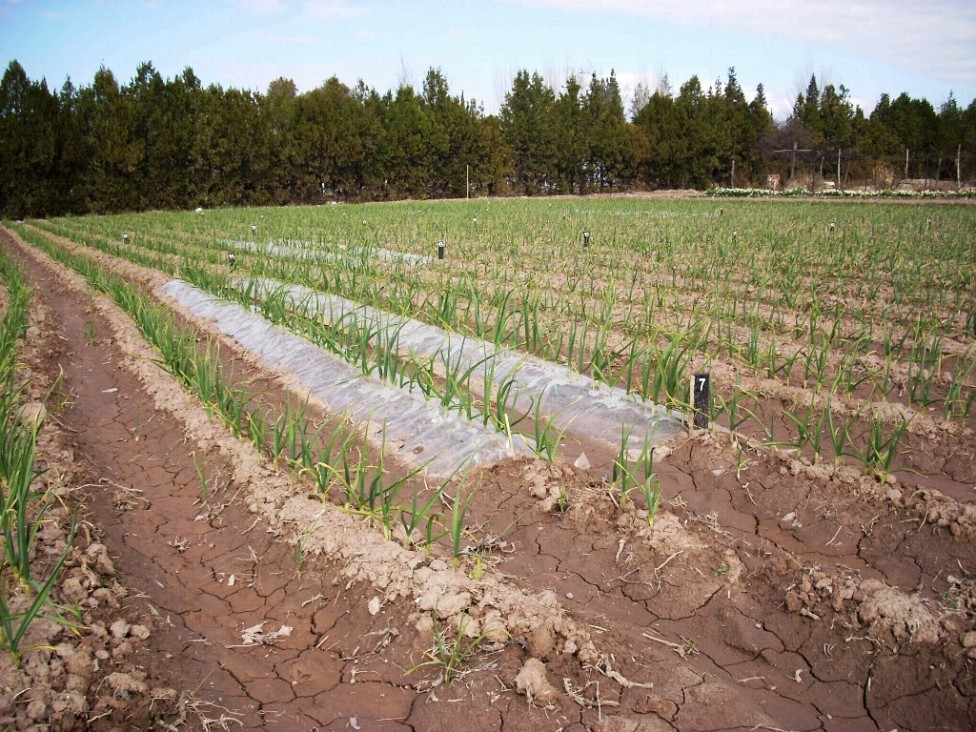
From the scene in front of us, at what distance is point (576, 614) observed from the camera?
2158 millimetres

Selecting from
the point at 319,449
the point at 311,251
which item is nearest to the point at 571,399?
the point at 319,449

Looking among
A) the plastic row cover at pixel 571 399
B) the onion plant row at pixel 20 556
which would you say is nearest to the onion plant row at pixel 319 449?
the plastic row cover at pixel 571 399

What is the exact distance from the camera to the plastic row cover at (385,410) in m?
3.16

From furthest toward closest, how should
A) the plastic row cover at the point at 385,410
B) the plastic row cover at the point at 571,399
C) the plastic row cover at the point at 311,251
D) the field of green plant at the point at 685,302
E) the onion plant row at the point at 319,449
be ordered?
1. the plastic row cover at the point at 311,251
2. the field of green plant at the point at 685,302
3. the plastic row cover at the point at 571,399
4. the plastic row cover at the point at 385,410
5. the onion plant row at the point at 319,449

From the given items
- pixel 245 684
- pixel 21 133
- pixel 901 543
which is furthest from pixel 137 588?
pixel 21 133

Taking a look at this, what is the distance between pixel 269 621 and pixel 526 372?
7.08 ft

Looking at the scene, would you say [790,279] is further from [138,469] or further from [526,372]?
[138,469]

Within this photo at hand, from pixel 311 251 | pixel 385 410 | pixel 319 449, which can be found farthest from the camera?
pixel 311 251

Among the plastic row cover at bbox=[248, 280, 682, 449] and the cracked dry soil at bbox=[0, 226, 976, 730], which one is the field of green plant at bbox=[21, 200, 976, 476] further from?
the cracked dry soil at bbox=[0, 226, 976, 730]

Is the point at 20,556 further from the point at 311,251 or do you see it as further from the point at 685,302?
the point at 311,251

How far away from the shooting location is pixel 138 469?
347 centimetres

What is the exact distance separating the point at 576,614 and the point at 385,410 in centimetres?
180

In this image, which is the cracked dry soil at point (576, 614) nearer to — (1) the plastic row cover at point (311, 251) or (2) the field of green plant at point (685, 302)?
(2) the field of green plant at point (685, 302)

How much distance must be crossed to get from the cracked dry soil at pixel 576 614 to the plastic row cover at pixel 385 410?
9.3 inches
